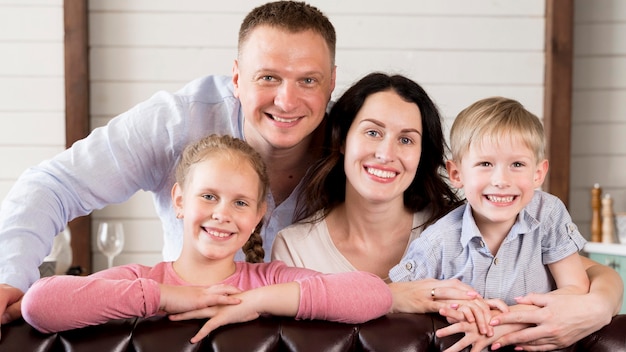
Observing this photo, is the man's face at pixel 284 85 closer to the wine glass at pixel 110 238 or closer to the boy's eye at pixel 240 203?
the boy's eye at pixel 240 203

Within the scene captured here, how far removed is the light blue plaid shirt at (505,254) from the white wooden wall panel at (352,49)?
1986 millimetres

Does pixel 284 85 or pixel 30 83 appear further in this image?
pixel 30 83

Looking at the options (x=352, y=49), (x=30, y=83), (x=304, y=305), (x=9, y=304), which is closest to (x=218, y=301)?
(x=304, y=305)

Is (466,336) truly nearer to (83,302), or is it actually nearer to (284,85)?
(83,302)

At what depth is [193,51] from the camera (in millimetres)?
3645

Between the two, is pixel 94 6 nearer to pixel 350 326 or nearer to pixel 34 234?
pixel 34 234

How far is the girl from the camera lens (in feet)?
4.21

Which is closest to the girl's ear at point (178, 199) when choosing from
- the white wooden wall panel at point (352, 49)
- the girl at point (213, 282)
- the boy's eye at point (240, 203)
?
the girl at point (213, 282)

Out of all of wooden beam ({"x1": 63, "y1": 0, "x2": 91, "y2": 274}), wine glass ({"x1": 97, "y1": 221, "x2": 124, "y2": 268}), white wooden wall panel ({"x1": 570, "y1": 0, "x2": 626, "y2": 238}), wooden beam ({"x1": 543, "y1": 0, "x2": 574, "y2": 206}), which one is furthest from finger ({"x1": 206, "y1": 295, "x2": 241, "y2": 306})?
white wooden wall panel ({"x1": 570, "y1": 0, "x2": 626, "y2": 238})

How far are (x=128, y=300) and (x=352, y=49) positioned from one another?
2562 millimetres

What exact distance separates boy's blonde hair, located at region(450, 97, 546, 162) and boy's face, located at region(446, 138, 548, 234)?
0.04ft

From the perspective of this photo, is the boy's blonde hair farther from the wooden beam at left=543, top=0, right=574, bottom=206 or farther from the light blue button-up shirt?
the wooden beam at left=543, top=0, right=574, bottom=206

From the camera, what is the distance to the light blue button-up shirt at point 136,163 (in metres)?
1.85

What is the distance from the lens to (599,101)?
12.3ft
